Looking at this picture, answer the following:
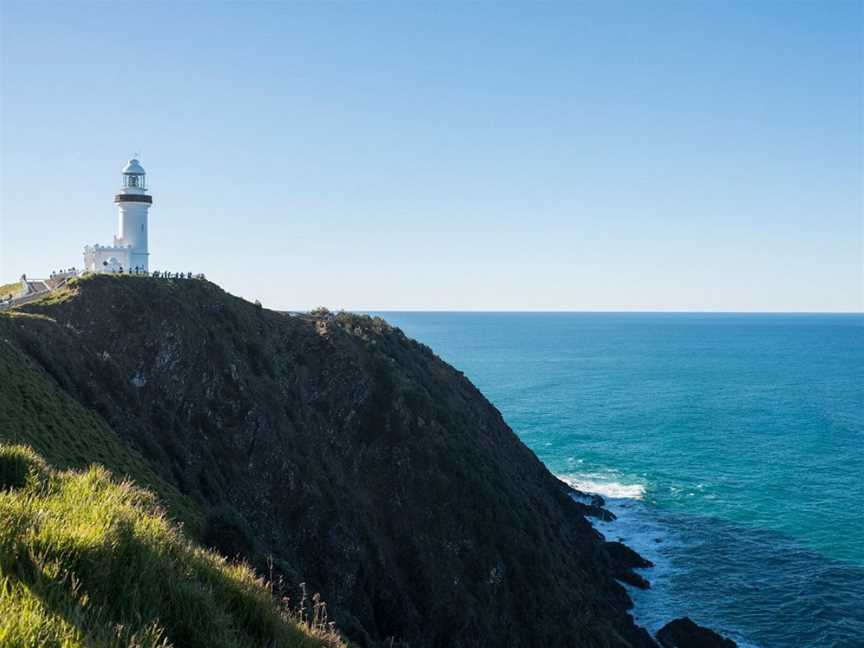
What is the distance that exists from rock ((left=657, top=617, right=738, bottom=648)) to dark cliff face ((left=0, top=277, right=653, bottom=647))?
6.29 feet

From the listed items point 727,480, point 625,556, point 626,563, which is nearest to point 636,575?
point 626,563

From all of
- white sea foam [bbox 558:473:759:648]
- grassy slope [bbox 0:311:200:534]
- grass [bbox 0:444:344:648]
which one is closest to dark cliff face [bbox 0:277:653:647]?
white sea foam [bbox 558:473:759:648]

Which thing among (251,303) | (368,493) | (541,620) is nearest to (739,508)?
(541,620)

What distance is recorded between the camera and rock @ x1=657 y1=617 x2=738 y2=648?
39.4 metres

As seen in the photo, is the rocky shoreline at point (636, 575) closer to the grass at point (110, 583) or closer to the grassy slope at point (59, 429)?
the grassy slope at point (59, 429)

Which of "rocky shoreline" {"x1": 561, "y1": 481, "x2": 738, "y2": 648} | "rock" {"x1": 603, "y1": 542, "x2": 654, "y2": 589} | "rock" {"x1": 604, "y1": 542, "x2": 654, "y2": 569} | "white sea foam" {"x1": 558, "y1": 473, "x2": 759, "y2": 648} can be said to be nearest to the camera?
"rocky shoreline" {"x1": 561, "y1": 481, "x2": 738, "y2": 648}

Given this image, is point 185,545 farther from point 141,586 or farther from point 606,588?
point 606,588

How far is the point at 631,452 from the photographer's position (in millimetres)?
81562

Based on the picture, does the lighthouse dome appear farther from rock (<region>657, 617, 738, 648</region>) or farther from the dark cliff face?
rock (<region>657, 617, 738, 648</region>)

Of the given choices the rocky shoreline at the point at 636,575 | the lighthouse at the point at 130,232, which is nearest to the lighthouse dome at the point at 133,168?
the lighthouse at the point at 130,232

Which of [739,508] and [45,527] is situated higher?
[45,527]

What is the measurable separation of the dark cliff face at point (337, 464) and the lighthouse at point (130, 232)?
12.4 metres

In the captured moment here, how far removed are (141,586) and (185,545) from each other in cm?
180

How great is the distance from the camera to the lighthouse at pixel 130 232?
55906 mm
